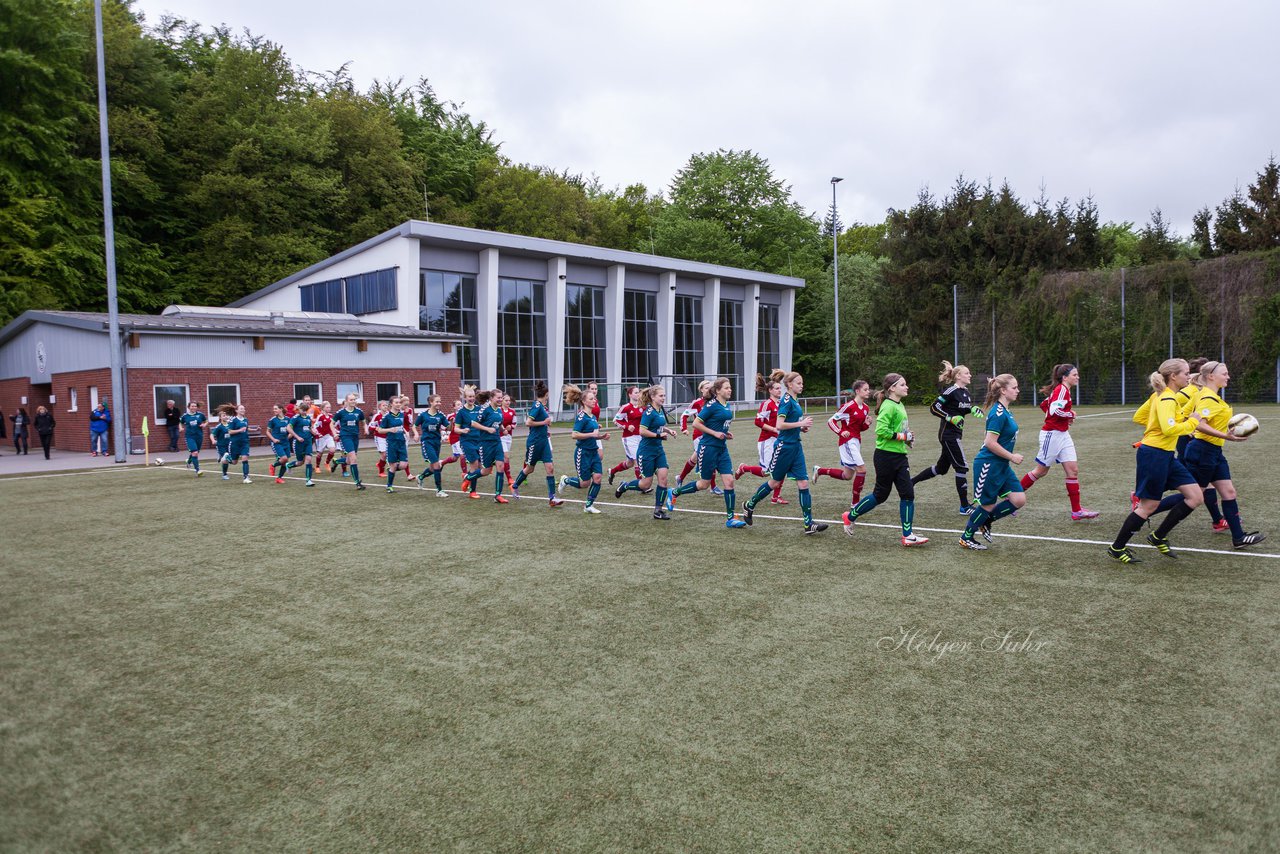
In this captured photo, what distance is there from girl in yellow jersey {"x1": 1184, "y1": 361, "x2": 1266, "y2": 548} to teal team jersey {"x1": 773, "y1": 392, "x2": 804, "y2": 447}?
3962 millimetres

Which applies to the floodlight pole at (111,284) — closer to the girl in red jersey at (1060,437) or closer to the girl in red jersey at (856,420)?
the girl in red jersey at (856,420)

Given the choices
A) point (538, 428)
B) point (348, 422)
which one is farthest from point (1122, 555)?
point (348, 422)

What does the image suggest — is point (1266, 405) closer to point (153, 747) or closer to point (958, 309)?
point (958, 309)

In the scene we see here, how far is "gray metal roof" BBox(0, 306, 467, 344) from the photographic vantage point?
85.5 feet

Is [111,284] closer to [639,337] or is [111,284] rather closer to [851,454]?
[851,454]

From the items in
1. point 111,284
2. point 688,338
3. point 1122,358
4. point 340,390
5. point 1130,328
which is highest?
point 688,338

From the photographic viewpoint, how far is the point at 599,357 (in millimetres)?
43938

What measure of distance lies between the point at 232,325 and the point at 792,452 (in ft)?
82.7

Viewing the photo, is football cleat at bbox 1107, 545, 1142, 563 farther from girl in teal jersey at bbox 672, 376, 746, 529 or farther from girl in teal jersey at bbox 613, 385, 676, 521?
girl in teal jersey at bbox 613, 385, 676, 521

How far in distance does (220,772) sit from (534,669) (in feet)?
6.20

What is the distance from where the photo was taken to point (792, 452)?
31.8ft

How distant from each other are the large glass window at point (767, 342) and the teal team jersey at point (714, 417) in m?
42.6

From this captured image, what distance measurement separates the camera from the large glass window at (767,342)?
5334 centimetres

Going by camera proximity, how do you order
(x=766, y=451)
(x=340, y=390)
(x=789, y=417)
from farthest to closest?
1. (x=340, y=390)
2. (x=766, y=451)
3. (x=789, y=417)
